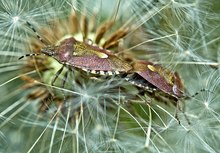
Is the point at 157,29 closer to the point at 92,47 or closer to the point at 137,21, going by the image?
the point at 137,21

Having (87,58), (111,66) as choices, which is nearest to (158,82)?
(111,66)

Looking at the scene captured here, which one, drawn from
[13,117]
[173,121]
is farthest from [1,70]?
[173,121]

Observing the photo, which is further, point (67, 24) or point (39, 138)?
point (67, 24)

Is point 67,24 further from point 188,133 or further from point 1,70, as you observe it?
point 188,133

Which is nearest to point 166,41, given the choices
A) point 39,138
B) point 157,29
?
point 157,29

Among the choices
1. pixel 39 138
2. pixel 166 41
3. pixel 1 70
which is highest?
pixel 166 41

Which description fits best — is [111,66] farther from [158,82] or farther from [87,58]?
[158,82]

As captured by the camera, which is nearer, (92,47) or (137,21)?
(92,47)

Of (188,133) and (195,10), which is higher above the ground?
(195,10)

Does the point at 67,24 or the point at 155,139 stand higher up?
the point at 67,24
